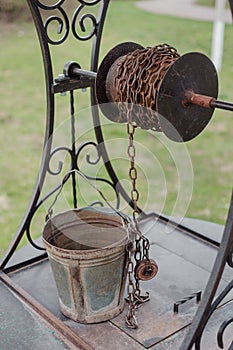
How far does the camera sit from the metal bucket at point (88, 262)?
1.49m

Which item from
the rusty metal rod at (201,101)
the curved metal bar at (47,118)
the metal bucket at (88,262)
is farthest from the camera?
the curved metal bar at (47,118)

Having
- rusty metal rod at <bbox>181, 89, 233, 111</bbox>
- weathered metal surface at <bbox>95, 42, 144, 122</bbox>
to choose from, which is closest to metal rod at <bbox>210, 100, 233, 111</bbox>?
rusty metal rod at <bbox>181, 89, 233, 111</bbox>

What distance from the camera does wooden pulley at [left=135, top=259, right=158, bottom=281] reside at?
150cm

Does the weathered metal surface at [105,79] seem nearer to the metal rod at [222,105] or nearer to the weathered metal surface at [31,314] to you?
the metal rod at [222,105]

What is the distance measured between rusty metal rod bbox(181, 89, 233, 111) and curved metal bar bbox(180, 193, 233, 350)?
0.25 metres

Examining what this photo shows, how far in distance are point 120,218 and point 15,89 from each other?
328 cm

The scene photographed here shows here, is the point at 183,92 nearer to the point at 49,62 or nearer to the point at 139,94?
the point at 139,94

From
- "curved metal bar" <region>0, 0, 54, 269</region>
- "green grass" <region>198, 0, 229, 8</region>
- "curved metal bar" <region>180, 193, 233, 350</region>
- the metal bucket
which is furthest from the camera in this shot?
"green grass" <region>198, 0, 229, 8</region>

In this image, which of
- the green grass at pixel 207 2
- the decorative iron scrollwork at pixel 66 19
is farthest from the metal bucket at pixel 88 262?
the green grass at pixel 207 2

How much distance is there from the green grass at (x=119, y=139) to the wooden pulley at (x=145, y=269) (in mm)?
187

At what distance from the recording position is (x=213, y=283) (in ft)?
4.01

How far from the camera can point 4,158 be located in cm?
363

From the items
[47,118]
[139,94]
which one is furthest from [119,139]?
[139,94]

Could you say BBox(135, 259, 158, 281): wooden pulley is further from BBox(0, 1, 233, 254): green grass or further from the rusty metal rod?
the rusty metal rod
